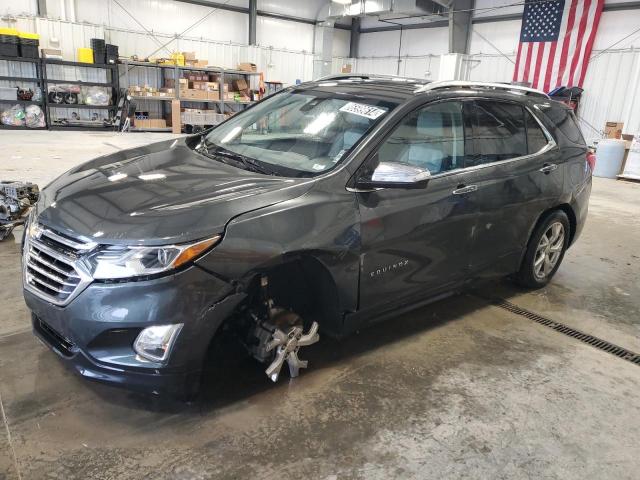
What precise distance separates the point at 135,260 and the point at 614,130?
13014 millimetres

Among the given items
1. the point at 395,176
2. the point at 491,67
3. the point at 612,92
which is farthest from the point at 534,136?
the point at 491,67

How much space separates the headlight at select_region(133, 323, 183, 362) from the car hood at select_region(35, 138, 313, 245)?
1.11 ft

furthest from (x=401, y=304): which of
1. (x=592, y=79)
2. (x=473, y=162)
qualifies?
(x=592, y=79)

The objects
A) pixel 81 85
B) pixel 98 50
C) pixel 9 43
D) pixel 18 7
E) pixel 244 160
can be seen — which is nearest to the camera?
pixel 244 160

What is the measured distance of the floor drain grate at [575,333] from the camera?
316cm

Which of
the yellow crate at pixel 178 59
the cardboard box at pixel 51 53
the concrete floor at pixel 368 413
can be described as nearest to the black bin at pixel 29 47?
the cardboard box at pixel 51 53

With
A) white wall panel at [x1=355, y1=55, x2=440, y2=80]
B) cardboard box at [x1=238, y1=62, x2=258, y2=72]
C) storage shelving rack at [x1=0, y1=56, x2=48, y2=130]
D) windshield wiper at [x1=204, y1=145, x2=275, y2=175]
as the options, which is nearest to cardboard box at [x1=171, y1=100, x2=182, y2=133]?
cardboard box at [x1=238, y1=62, x2=258, y2=72]

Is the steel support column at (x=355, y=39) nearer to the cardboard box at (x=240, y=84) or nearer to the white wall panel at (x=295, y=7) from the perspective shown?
the white wall panel at (x=295, y=7)

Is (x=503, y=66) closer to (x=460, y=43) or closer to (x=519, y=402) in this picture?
(x=460, y=43)

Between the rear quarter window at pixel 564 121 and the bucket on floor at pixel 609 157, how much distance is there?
8.13m

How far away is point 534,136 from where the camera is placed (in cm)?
361

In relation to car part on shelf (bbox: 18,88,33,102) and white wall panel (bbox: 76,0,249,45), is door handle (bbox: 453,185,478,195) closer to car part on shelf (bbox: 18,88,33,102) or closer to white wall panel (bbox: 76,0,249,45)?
car part on shelf (bbox: 18,88,33,102)

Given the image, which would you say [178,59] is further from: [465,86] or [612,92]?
[465,86]

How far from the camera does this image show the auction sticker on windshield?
2.75 meters
